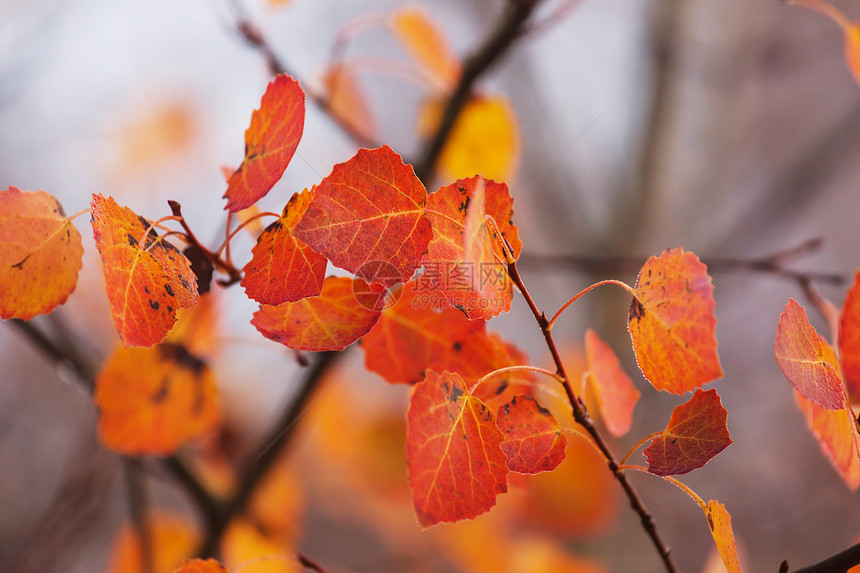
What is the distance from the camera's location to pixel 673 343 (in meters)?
0.24

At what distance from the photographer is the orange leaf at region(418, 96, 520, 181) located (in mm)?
633

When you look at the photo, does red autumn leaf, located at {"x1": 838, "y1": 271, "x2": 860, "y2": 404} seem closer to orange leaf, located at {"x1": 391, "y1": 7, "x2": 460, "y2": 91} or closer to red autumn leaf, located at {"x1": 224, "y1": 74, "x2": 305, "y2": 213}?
red autumn leaf, located at {"x1": 224, "y1": 74, "x2": 305, "y2": 213}

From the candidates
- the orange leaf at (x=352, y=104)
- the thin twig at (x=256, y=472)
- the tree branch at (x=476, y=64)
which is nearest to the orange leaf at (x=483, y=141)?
the tree branch at (x=476, y=64)

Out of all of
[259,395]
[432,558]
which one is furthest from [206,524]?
[259,395]

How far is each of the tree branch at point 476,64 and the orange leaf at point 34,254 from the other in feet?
1.38

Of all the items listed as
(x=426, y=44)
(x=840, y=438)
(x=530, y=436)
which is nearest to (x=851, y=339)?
(x=840, y=438)

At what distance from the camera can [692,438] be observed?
0.24 m

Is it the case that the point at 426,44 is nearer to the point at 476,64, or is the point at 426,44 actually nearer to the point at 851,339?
the point at 476,64

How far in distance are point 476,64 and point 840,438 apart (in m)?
0.46

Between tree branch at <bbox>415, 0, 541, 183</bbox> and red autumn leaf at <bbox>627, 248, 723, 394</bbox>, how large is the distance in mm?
370

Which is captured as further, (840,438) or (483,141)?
(483,141)

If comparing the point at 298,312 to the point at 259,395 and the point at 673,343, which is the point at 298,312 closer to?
the point at 673,343

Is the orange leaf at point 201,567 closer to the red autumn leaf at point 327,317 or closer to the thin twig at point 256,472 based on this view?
the red autumn leaf at point 327,317

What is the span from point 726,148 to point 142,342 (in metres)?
2.11
